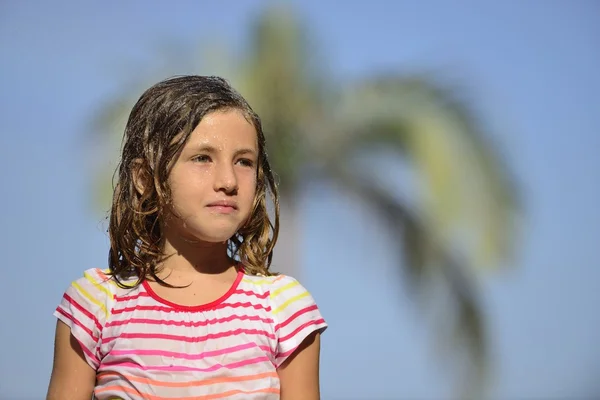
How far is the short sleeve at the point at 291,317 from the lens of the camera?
8.55 ft

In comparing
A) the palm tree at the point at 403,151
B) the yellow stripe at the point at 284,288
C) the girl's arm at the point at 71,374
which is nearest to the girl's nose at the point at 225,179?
the yellow stripe at the point at 284,288

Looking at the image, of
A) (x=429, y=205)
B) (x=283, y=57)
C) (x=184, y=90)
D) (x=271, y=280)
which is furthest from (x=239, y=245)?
(x=283, y=57)

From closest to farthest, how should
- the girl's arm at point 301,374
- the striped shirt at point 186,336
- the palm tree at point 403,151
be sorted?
the striped shirt at point 186,336, the girl's arm at point 301,374, the palm tree at point 403,151

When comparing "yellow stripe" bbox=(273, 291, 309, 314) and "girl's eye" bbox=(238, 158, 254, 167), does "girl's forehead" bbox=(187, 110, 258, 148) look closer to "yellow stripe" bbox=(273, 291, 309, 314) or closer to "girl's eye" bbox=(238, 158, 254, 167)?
"girl's eye" bbox=(238, 158, 254, 167)

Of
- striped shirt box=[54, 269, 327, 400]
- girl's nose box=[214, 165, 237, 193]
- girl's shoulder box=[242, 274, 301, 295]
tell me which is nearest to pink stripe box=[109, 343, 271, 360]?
striped shirt box=[54, 269, 327, 400]

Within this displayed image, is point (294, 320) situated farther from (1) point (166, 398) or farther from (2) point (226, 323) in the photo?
(1) point (166, 398)

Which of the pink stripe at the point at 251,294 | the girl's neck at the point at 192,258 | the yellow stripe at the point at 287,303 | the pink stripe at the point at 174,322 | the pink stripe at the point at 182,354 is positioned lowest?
the pink stripe at the point at 182,354

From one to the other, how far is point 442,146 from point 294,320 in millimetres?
8982

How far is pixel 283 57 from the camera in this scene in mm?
12070

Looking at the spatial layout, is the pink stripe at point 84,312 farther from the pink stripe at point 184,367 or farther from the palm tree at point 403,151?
the palm tree at point 403,151

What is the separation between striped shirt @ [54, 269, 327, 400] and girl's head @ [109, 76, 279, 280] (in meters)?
0.11

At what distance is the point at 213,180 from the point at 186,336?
0.41 m

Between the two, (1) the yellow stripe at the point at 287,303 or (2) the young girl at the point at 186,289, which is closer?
(2) the young girl at the point at 186,289

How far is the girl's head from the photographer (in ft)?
8.68
